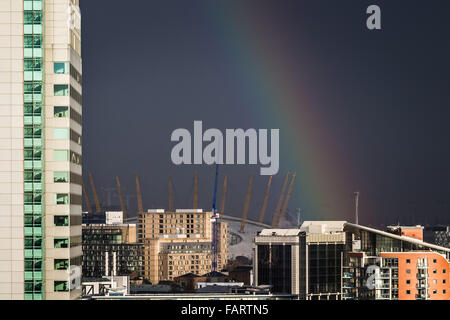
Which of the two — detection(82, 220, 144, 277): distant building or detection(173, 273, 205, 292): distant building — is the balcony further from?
detection(82, 220, 144, 277): distant building

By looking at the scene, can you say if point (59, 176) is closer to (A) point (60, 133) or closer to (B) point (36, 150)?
(B) point (36, 150)

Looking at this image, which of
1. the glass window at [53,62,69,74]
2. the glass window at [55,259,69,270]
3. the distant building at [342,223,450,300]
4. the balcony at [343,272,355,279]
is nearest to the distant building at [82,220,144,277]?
the balcony at [343,272,355,279]

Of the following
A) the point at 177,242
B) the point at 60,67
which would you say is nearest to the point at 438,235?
→ the point at 177,242

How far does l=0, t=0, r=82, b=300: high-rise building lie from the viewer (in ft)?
51.5

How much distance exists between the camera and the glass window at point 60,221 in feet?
51.6

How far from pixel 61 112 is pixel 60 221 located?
2.28 metres

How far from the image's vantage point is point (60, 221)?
619 inches

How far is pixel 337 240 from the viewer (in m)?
44.3

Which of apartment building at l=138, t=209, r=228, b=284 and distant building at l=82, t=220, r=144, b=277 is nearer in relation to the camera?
distant building at l=82, t=220, r=144, b=277

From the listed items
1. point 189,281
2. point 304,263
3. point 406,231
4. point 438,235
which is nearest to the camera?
point 406,231

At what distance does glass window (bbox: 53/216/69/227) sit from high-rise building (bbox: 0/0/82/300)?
0.02 m

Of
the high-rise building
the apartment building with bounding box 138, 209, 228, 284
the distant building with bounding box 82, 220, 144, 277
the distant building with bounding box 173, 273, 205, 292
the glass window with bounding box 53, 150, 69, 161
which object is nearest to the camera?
the high-rise building
